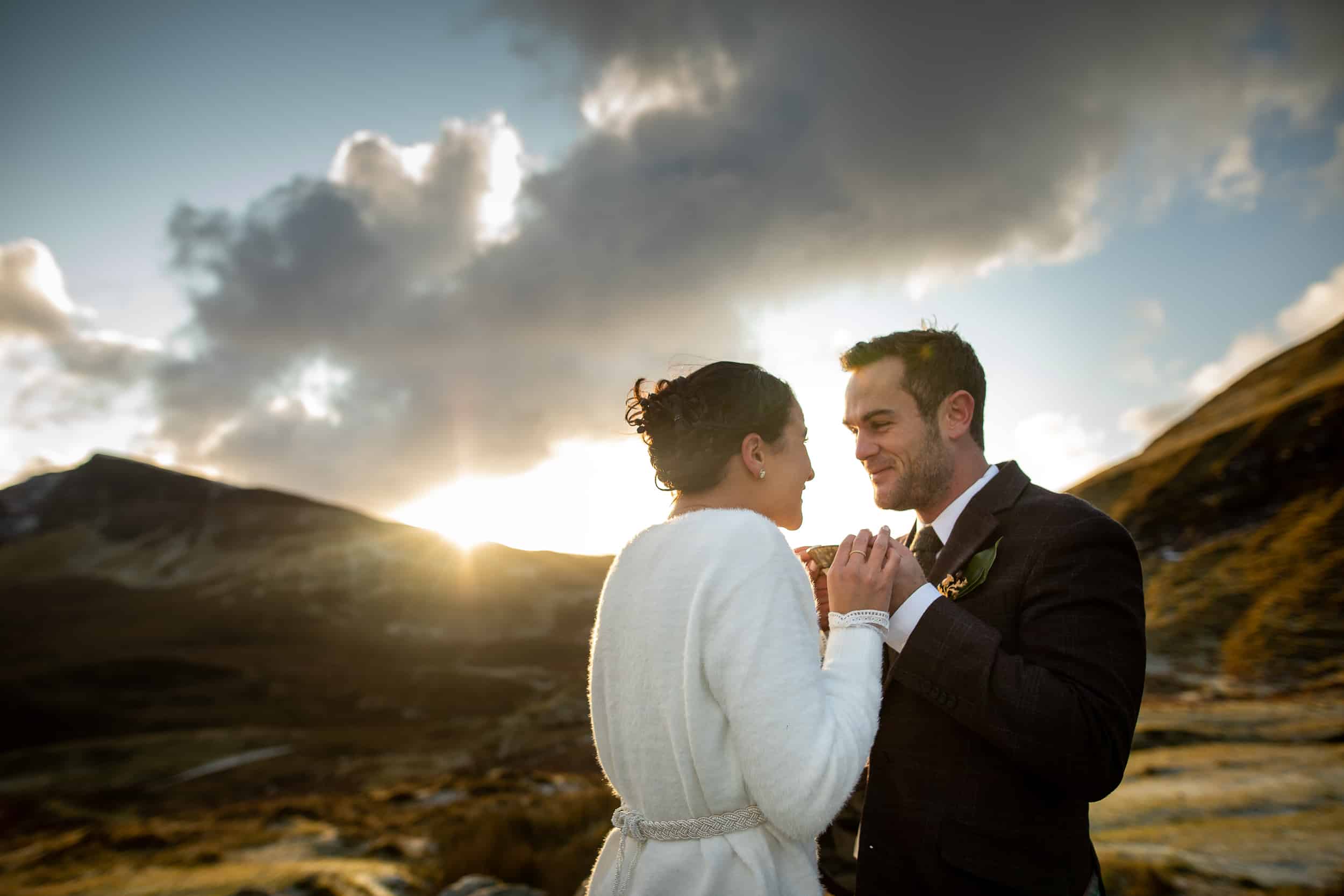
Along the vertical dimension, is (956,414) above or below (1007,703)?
above

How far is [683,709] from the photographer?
2287 millimetres

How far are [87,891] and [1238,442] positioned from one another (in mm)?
54877

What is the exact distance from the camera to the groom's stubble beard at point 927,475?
3441mm

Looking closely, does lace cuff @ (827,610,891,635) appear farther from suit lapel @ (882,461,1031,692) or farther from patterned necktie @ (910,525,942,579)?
patterned necktie @ (910,525,942,579)

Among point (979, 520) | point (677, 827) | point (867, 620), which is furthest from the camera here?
point (979, 520)

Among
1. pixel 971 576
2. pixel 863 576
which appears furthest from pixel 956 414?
pixel 863 576

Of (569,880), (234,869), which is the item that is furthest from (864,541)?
(234,869)

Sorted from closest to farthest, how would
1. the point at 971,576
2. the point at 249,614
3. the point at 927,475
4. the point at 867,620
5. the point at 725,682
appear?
the point at 725,682
the point at 867,620
the point at 971,576
the point at 927,475
the point at 249,614

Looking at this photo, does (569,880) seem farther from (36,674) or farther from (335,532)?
(335,532)

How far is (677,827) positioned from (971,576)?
162 cm

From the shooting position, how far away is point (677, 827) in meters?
2.38

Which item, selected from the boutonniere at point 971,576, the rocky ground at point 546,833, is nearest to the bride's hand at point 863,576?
the boutonniere at point 971,576

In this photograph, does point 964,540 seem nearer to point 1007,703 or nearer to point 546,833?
point 1007,703

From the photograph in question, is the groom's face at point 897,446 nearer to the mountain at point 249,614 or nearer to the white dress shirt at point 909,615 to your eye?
the white dress shirt at point 909,615
